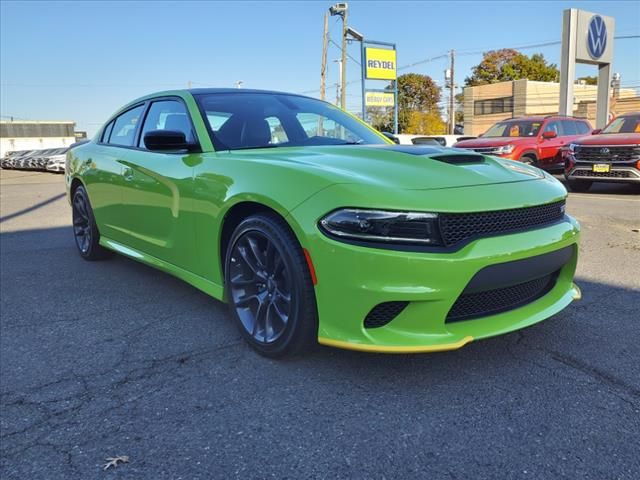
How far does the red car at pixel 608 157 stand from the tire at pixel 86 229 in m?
8.51

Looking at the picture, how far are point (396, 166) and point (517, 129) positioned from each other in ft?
36.3

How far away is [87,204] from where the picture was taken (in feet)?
16.5

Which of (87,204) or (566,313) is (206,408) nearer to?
(566,313)

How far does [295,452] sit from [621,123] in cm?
1113

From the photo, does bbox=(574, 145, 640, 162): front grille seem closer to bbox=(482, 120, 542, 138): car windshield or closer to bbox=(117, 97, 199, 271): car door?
bbox=(482, 120, 542, 138): car windshield

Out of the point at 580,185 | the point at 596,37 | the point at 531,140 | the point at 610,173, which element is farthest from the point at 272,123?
the point at 596,37

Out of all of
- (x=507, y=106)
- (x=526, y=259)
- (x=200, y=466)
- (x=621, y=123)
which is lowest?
(x=200, y=466)

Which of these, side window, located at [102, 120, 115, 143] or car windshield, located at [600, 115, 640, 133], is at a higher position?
car windshield, located at [600, 115, 640, 133]

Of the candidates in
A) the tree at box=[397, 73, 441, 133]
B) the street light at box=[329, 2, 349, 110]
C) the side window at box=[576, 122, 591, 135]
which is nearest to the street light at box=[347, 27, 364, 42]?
the street light at box=[329, 2, 349, 110]

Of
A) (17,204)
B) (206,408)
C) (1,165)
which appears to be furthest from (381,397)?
(1,165)

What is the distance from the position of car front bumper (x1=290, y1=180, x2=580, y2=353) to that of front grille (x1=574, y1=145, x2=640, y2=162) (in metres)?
8.19

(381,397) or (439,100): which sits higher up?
(439,100)

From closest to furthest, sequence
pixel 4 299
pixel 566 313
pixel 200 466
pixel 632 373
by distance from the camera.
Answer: pixel 200 466 < pixel 632 373 < pixel 566 313 < pixel 4 299

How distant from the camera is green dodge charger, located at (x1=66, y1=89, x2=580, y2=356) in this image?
Answer: 2285mm
